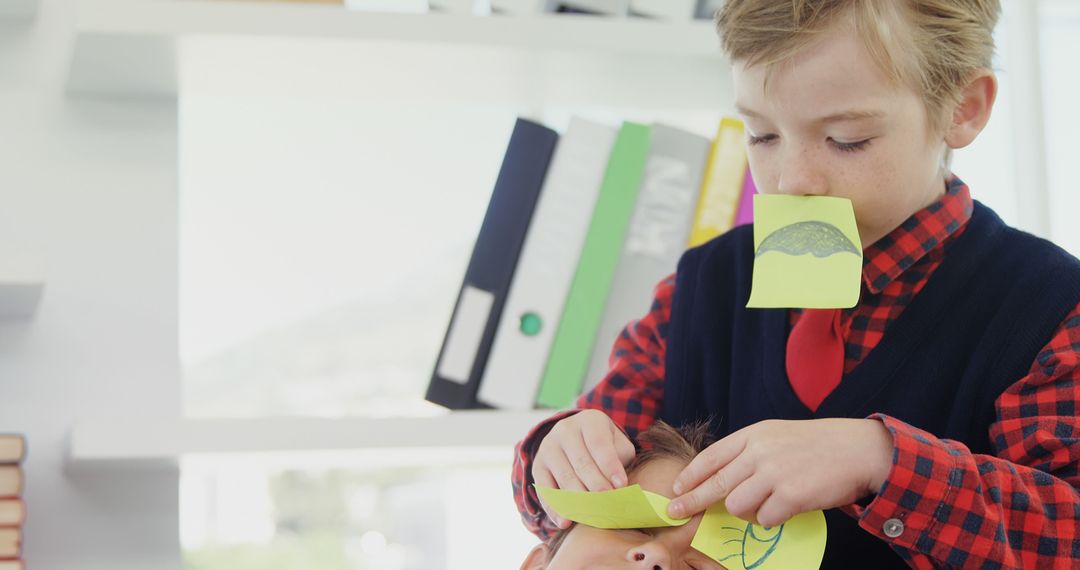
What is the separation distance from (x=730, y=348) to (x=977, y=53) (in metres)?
0.31

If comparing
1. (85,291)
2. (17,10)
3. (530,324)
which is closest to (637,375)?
(530,324)

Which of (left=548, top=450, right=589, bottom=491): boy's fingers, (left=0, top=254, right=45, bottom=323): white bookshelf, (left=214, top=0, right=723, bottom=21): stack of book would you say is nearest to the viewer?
(left=548, top=450, right=589, bottom=491): boy's fingers

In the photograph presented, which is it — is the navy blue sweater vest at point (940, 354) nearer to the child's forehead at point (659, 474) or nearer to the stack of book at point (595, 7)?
the child's forehead at point (659, 474)

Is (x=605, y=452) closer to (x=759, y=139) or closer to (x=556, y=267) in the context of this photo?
(x=759, y=139)

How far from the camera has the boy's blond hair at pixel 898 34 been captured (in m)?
0.84

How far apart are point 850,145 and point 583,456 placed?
0.29 metres

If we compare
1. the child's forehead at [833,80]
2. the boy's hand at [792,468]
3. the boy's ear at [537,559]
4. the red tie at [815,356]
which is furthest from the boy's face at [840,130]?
the boy's ear at [537,559]

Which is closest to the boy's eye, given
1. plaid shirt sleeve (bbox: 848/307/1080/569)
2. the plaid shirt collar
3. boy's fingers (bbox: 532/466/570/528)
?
the plaid shirt collar

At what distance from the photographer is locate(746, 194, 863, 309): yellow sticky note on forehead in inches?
33.7

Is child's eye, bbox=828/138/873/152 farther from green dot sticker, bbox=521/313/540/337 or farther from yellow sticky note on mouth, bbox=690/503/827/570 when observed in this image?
green dot sticker, bbox=521/313/540/337

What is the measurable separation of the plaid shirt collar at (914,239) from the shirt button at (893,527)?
26 centimetres

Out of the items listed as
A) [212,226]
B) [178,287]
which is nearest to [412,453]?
[178,287]

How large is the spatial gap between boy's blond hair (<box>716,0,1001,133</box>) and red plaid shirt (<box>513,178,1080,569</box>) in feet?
0.37

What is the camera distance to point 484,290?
1371 mm
